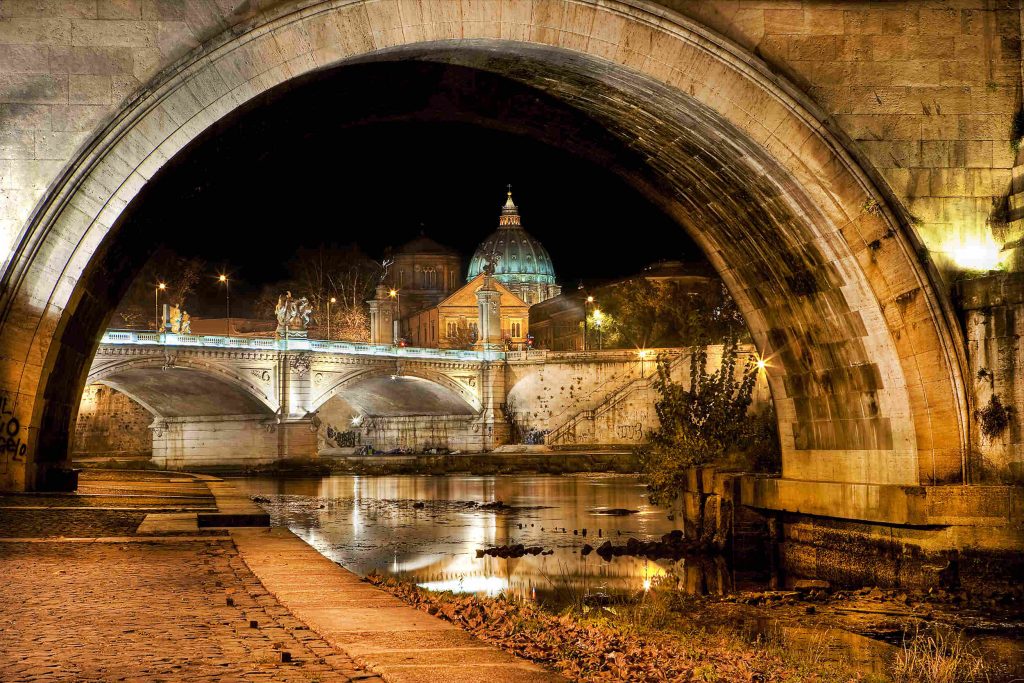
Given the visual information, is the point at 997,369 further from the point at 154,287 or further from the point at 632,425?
the point at 154,287

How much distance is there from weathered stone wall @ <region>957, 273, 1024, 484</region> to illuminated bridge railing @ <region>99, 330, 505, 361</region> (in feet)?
→ 164

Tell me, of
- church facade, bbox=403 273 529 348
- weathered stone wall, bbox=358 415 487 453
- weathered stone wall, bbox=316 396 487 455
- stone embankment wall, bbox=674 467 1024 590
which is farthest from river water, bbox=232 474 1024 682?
church facade, bbox=403 273 529 348

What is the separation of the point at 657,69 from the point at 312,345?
61.8m

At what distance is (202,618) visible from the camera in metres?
7.40

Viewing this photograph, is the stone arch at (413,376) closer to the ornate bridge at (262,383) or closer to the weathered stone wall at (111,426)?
the ornate bridge at (262,383)

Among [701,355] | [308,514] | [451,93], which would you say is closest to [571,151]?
[451,93]

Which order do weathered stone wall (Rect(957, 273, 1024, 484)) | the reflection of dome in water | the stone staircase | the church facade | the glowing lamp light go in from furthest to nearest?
1. the reflection of dome in water
2. the church facade
3. the stone staircase
4. the glowing lamp light
5. weathered stone wall (Rect(957, 273, 1024, 484))

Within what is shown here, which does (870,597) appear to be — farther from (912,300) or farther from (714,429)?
(714,429)

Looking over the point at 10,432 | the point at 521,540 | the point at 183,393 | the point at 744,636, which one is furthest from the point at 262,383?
the point at 744,636

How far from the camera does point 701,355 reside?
23938mm

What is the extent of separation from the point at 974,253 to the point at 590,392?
2560 inches

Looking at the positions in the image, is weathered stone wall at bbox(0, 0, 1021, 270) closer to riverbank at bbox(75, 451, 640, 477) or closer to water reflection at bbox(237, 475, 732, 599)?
water reflection at bbox(237, 475, 732, 599)

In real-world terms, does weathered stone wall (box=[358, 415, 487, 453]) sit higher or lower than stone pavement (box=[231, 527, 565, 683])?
higher

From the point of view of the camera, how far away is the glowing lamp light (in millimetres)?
13133
